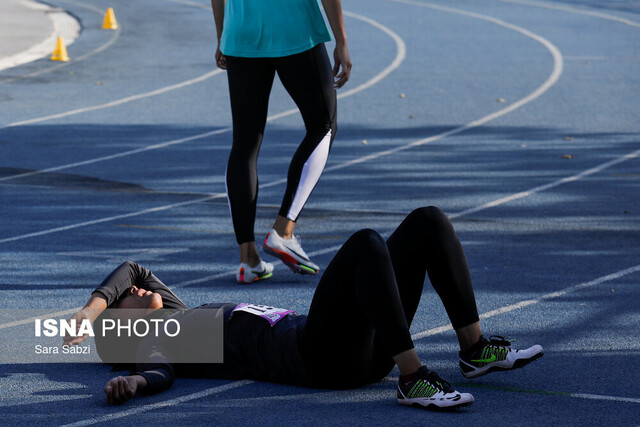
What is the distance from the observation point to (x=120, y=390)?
4418 millimetres

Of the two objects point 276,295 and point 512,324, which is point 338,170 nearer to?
point 276,295

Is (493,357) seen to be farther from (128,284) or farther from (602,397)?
(128,284)

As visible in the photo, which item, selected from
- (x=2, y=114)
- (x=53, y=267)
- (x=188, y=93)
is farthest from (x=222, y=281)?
(x=188, y=93)

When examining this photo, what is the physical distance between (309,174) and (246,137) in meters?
0.42

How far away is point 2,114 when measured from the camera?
14.2 metres

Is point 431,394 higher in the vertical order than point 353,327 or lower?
lower

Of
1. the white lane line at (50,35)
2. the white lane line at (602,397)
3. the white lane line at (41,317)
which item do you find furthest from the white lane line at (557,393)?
the white lane line at (50,35)

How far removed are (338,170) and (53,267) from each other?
4.12 m

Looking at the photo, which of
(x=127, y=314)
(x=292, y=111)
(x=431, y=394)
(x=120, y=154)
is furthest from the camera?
(x=292, y=111)

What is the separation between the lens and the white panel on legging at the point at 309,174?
21.8 feet

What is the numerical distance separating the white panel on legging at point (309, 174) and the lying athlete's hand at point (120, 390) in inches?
91.8

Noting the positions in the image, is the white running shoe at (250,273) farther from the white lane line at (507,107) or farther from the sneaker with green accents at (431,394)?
the white lane line at (507,107)

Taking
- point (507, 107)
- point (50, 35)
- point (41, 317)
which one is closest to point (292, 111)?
point (507, 107)

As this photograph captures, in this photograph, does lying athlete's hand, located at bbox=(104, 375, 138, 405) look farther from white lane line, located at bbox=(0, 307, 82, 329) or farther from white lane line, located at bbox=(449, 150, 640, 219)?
white lane line, located at bbox=(449, 150, 640, 219)
